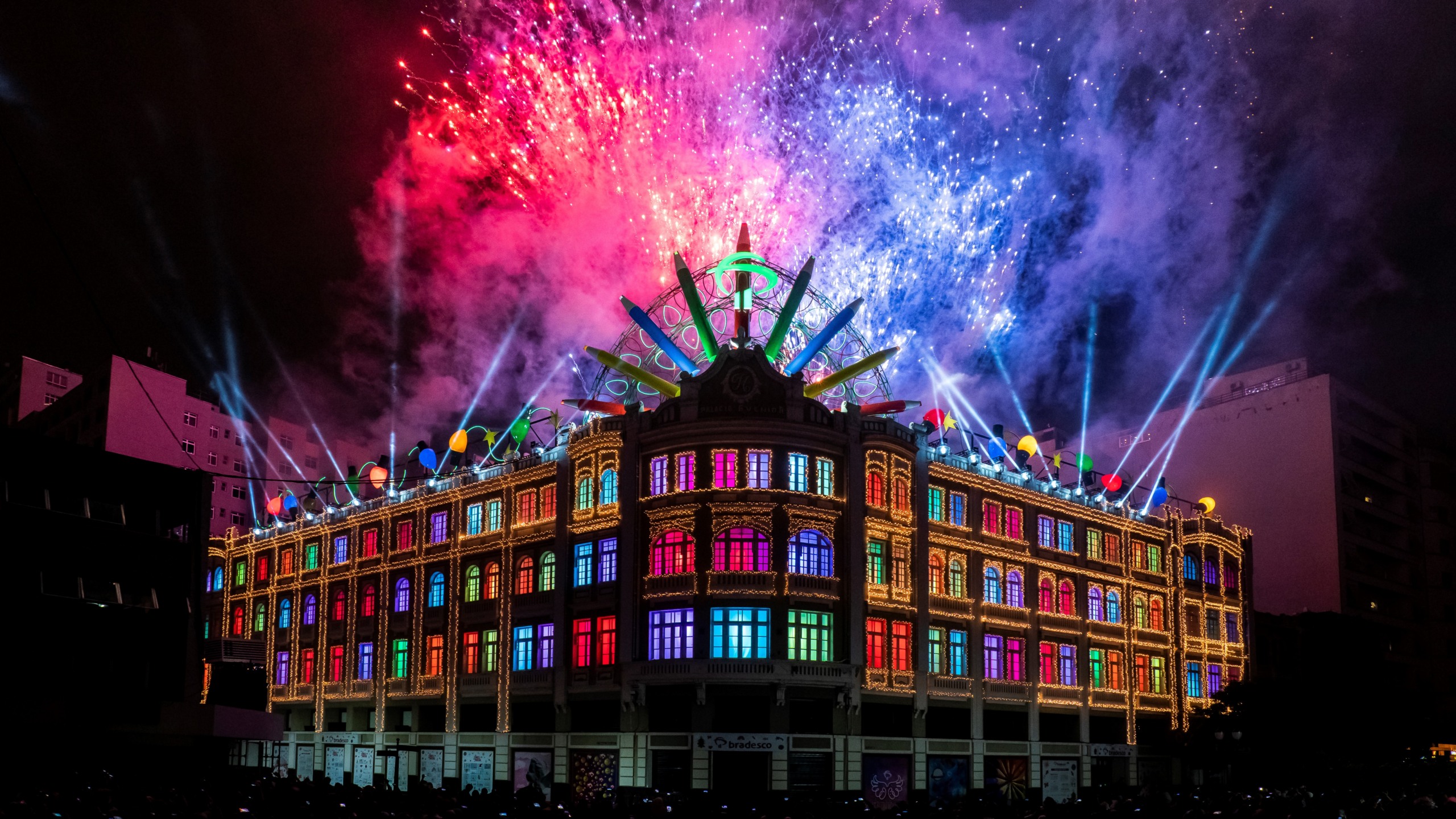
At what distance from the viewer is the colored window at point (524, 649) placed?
6025 centimetres

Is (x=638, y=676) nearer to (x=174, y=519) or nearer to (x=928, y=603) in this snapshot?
(x=928, y=603)

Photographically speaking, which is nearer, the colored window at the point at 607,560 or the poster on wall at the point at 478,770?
the colored window at the point at 607,560

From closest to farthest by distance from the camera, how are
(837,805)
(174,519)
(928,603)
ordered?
(837,805)
(174,519)
(928,603)

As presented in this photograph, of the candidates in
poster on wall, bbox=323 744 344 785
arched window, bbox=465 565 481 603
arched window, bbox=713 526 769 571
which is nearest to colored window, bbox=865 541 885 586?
arched window, bbox=713 526 769 571

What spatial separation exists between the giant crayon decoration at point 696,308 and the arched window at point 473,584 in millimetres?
16056

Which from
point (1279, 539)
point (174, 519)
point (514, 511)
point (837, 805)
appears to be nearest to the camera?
point (837, 805)

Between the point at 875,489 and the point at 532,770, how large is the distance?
63.8 ft

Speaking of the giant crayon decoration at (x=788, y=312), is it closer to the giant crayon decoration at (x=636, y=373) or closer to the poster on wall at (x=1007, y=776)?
the giant crayon decoration at (x=636, y=373)

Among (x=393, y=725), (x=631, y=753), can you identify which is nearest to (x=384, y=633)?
(x=393, y=725)

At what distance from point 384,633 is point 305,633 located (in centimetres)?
808

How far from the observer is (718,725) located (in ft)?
175

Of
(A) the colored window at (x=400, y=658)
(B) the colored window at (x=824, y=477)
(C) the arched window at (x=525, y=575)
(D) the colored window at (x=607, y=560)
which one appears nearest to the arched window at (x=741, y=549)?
(B) the colored window at (x=824, y=477)

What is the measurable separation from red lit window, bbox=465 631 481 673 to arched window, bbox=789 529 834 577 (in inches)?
711

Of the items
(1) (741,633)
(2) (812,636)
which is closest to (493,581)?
(1) (741,633)
